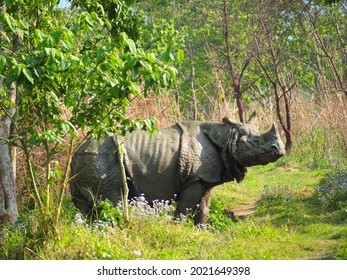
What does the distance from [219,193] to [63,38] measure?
668 cm

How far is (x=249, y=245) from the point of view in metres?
8.27

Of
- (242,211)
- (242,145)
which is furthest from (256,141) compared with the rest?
(242,211)

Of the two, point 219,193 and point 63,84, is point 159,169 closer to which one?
point 63,84

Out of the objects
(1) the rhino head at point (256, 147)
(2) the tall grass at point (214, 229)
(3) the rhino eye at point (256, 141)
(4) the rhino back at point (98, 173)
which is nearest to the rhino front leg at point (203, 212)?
(2) the tall grass at point (214, 229)

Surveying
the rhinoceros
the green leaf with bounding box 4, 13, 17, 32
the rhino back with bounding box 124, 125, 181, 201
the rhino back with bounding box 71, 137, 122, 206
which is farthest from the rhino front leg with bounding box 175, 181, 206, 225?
the green leaf with bounding box 4, 13, 17, 32

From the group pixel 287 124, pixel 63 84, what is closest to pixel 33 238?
pixel 63 84

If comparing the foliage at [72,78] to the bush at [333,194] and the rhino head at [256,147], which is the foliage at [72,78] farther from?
the bush at [333,194]

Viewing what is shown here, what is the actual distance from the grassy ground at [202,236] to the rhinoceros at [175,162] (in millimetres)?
346

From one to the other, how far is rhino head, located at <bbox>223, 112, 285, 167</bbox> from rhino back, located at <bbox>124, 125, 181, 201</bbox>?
2.82ft

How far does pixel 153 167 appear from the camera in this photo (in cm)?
955

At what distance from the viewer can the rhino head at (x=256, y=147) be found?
977 centimetres

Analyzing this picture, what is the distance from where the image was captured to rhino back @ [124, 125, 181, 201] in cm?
954

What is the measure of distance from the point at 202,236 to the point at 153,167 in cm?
138

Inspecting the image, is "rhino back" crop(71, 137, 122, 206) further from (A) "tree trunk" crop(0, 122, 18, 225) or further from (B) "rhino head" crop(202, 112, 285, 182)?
(B) "rhino head" crop(202, 112, 285, 182)
